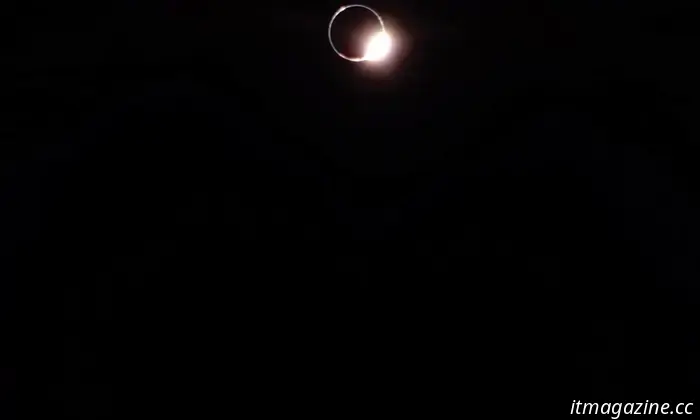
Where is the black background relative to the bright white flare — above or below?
below

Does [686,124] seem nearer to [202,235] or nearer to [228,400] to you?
[202,235]

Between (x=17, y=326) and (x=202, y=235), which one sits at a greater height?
(x=202, y=235)

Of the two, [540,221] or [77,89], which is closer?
[540,221]

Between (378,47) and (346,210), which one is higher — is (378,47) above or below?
above

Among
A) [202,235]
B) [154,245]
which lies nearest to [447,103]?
[202,235]
